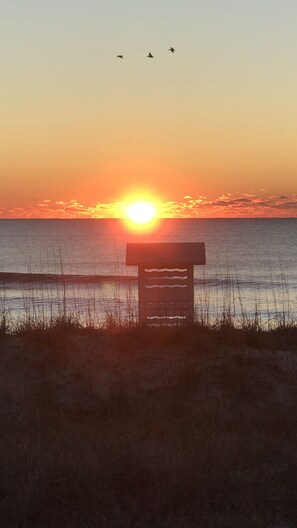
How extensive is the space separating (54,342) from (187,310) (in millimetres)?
3283

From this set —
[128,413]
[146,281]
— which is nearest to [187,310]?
[146,281]

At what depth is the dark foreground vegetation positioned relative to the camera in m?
6.48

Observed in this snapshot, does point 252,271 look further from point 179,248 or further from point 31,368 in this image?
point 31,368

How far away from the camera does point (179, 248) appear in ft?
47.6

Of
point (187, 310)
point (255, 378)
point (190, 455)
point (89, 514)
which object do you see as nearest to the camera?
point (89, 514)

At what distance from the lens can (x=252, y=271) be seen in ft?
192

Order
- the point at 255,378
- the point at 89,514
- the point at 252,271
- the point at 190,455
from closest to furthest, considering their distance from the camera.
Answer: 1. the point at 89,514
2. the point at 190,455
3. the point at 255,378
4. the point at 252,271

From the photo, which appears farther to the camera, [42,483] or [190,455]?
[190,455]

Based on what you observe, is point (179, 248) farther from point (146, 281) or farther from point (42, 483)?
point (42, 483)

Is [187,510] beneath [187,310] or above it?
beneath

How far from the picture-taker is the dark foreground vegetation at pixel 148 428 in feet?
21.3

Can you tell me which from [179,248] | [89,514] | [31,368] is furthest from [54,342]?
[89,514]

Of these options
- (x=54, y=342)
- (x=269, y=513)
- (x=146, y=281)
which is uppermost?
(x=146, y=281)

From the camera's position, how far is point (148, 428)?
8.95m
